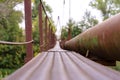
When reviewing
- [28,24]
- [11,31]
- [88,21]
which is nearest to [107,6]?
[88,21]

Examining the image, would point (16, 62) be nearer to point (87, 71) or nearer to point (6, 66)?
point (6, 66)

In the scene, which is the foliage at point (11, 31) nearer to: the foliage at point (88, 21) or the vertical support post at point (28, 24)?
the foliage at point (88, 21)

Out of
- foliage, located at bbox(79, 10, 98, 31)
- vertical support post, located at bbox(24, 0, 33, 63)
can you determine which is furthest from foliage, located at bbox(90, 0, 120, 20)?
vertical support post, located at bbox(24, 0, 33, 63)

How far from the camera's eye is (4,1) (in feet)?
73.4

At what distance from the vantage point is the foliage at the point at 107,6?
109 feet

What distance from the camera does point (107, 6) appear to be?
112 ft

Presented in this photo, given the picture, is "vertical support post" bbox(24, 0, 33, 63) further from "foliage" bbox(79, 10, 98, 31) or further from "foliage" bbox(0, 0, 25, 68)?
"foliage" bbox(79, 10, 98, 31)

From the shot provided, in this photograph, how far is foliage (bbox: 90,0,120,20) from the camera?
3331 centimetres

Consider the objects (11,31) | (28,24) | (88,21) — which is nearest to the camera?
(28,24)

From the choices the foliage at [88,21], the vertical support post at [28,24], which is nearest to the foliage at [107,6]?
the foliage at [88,21]

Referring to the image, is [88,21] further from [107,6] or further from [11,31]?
[11,31]

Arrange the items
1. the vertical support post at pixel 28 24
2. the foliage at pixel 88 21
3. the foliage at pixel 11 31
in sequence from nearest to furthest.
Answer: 1. the vertical support post at pixel 28 24
2. the foliage at pixel 11 31
3. the foliage at pixel 88 21

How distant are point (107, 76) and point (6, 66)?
2427 centimetres

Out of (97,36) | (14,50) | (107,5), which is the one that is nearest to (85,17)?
(107,5)
